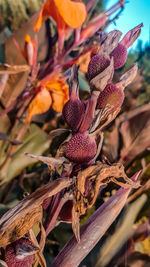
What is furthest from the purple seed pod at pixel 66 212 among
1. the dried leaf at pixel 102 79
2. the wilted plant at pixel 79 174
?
the dried leaf at pixel 102 79

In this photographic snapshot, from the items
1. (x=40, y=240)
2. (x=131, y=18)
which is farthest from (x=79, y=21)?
(x=40, y=240)

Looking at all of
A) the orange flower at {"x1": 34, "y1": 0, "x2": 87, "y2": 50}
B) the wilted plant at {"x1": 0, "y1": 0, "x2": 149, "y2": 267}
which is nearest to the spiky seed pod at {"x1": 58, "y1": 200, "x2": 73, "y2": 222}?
the wilted plant at {"x1": 0, "y1": 0, "x2": 149, "y2": 267}

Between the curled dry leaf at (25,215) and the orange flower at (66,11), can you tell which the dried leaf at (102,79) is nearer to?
the curled dry leaf at (25,215)

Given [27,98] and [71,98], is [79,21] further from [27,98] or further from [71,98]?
[71,98]

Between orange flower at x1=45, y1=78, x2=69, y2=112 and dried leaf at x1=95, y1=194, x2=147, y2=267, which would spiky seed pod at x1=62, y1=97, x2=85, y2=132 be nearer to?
dried leaf at x1=95, y1=194, x2=147, y2=267

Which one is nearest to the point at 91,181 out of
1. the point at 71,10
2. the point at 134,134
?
the point at 134,134

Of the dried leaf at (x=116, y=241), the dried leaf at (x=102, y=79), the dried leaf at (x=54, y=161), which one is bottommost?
the dried leaf at (x=116, y=241)
